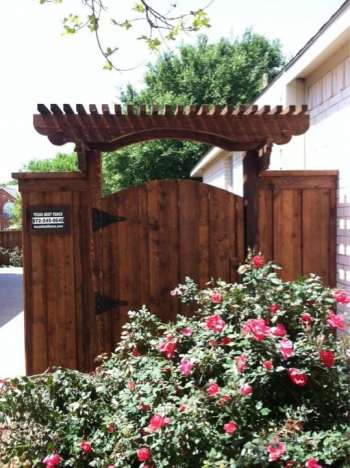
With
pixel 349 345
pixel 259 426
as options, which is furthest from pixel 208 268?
pixel 259 426

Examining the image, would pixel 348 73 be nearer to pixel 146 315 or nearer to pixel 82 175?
pixel 82 175

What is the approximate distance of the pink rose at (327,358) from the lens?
2566 millimetres

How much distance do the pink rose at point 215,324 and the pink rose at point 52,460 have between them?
106 cm

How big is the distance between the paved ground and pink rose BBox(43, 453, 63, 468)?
2.51 meters

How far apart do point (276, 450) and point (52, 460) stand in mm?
1186

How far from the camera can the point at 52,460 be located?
257 centimetres

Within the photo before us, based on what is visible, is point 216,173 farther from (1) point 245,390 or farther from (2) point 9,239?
(2) point 9,239

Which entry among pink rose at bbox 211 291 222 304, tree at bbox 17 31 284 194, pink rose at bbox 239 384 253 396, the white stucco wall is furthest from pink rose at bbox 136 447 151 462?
tree at bbox 17 31 284 194

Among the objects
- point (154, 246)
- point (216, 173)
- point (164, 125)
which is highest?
point (216, 173)

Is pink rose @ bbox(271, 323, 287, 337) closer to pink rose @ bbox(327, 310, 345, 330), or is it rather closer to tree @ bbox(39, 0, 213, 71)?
pink rose @ bbox(327, 310, 345, 330)

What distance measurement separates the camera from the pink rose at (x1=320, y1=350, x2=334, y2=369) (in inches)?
101

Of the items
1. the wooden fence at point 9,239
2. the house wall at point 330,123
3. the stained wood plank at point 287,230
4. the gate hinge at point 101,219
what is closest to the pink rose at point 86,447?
the gate hinge at point 101,219

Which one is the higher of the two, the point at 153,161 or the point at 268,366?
the point at 153,161

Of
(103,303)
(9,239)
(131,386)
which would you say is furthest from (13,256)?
(131,386)
